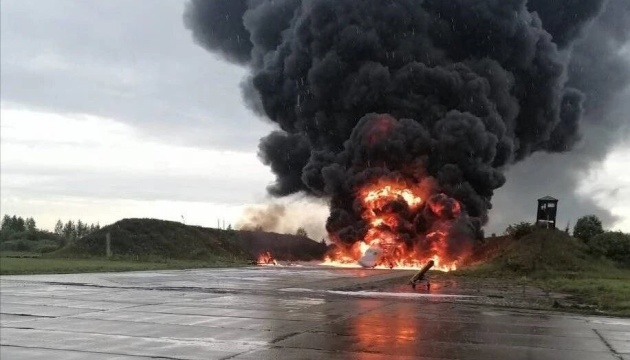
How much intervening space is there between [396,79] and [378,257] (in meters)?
15.6

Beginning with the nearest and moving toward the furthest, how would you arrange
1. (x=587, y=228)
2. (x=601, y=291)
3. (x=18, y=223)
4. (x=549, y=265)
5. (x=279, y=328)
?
(x=279, y=328)
(x=601, y=291)
(x=549, y=265)
(x=587, y=228)
(x=18, y=223)

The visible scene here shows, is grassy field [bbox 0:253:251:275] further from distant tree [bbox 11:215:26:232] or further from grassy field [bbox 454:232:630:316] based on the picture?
distant tree [bbox 11:215:26:232]

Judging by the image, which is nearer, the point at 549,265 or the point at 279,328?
the point at 279,328

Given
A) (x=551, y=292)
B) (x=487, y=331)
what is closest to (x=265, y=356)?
(x=487, y=331)

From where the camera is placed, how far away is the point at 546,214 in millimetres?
48938

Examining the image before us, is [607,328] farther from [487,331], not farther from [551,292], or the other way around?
[551,292]

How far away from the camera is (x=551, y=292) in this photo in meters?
27.8

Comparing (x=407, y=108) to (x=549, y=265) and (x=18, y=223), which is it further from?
(x=18, y=223)

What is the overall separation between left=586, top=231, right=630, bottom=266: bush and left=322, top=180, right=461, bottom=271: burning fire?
10095 millimetres

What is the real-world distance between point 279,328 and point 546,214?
129ft

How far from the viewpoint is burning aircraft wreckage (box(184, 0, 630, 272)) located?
53281mm

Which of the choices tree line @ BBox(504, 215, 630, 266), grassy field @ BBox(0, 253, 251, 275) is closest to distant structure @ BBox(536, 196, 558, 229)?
tree line @ BBox(504, 215, 630, 266)

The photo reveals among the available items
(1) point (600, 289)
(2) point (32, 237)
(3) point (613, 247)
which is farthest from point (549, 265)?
(2) point (32, 237)

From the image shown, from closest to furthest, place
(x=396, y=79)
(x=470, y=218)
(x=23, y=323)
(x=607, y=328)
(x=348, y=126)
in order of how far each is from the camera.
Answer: (x=23, y=323) < (x=607, y=328) < (x=470, y=218) < (x=396, y=79) < (x=348, y=126)
